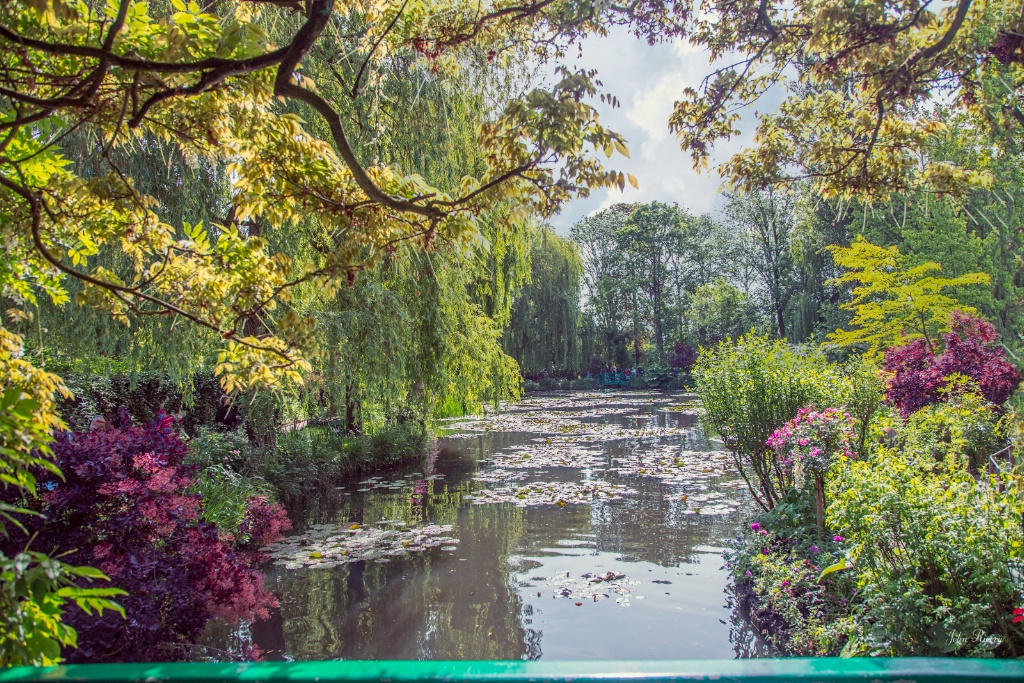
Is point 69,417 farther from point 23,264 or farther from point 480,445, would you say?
point 480,445

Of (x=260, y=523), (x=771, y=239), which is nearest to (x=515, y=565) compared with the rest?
(x=260, y=523)

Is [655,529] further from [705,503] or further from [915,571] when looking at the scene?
[915,571]

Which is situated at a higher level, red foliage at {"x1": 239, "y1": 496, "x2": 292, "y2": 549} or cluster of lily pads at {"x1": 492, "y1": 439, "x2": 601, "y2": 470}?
red foliage at {"x1": 239, "y1": 496, "x2": 292, "y2": 549}

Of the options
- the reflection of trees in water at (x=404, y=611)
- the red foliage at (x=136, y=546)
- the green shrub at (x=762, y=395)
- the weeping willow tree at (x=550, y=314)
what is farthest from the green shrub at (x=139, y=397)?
the weeping willow tree at (x=550, y=314)

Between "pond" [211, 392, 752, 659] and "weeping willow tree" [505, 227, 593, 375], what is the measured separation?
19551 mm

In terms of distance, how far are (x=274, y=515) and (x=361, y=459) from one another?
510cm

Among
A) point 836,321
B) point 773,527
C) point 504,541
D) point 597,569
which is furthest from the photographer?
point 836,321

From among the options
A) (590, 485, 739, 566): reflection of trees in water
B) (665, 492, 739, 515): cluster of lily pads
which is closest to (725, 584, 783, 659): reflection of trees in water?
(590, 485, 739, 566): reflection of trees in water

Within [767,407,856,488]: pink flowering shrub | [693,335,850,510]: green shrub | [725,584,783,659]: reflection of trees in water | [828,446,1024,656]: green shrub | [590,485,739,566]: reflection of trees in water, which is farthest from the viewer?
[590,485,739,566]: reflection of trees in water

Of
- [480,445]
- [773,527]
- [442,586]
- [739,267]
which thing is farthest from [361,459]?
[739,267]

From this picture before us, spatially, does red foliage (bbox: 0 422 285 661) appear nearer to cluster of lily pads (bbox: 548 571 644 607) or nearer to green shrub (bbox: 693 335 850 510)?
cluster of lily pads (bbox: 548 571 644 607)

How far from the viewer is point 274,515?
742 cm

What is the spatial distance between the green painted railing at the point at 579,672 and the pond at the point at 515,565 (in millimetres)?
4190

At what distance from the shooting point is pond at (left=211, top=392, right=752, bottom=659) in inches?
207
